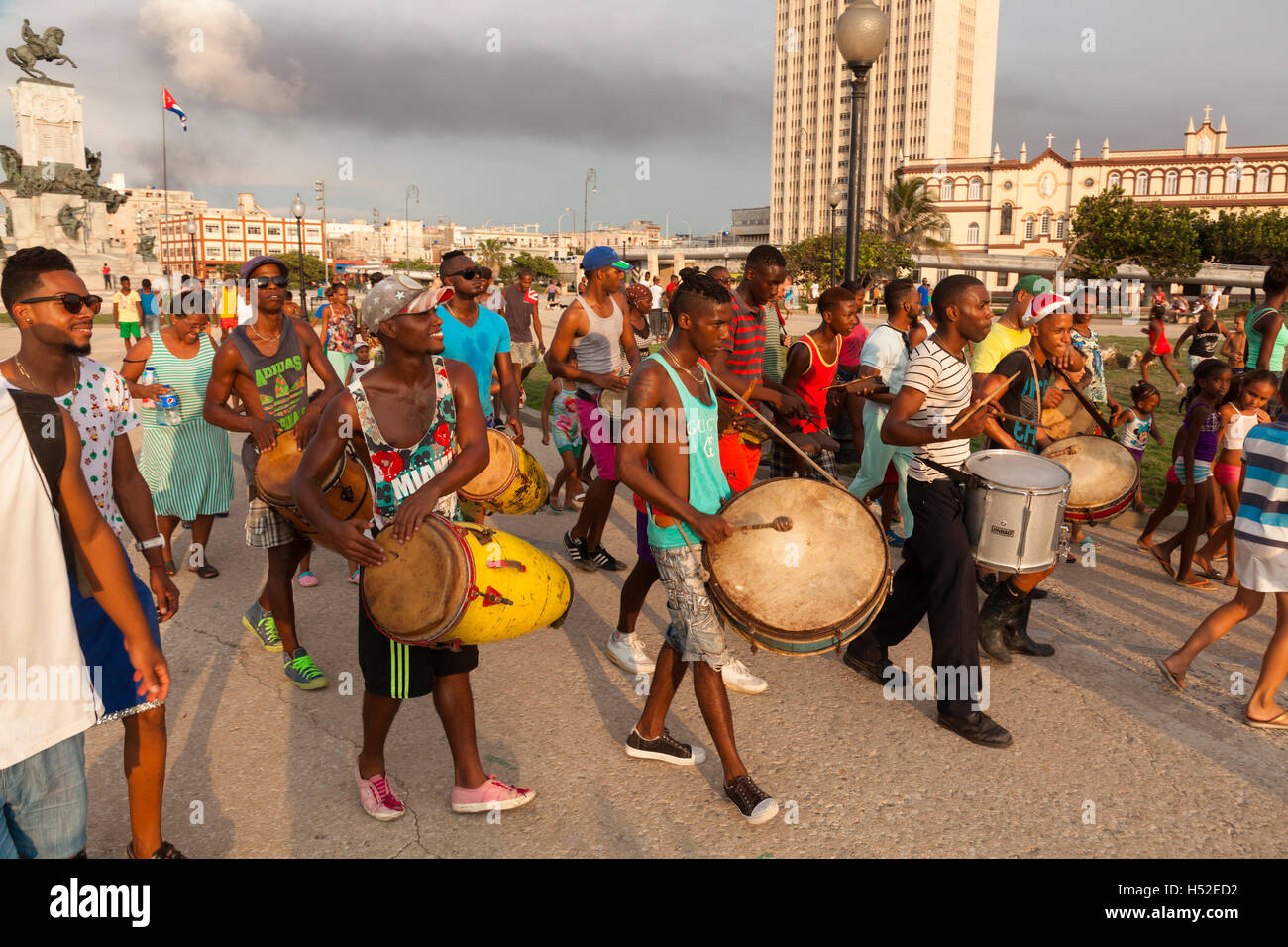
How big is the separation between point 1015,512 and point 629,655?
210 centimetres

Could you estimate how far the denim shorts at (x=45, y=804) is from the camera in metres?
2.24

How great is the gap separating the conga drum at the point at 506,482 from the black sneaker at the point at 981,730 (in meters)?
2.52

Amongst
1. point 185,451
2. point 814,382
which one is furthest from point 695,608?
point 185,451

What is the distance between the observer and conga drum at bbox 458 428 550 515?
4.94 metres

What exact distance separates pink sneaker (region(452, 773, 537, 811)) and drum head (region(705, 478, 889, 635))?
112cm

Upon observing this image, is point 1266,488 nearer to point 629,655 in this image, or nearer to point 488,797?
point 629,655

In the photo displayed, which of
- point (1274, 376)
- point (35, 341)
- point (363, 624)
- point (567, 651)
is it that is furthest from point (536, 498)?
point (1274, 376)

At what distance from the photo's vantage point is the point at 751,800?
137 inches

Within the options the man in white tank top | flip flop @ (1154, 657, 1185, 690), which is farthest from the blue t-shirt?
flip flop @ (1154, 657, 1185, 690)

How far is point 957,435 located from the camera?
168 inches

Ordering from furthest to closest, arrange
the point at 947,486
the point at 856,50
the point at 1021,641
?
the point at 856,50
the point at 1021,641
the point at 947,486

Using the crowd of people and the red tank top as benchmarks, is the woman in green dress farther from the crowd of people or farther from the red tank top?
the red tank top

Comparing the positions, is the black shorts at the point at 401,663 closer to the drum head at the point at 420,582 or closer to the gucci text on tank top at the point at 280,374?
the drum head at the point at 420,582

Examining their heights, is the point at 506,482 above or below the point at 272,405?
below
